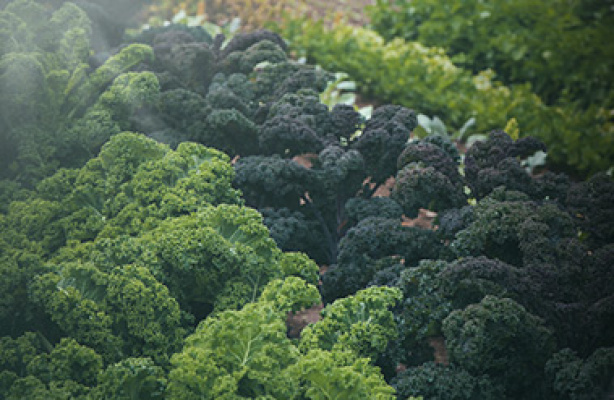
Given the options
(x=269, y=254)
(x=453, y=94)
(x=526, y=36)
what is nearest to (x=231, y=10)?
(x=453, y=94)

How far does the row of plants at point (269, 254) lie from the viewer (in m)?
3.01

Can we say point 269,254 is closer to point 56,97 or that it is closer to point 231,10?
point 56,97

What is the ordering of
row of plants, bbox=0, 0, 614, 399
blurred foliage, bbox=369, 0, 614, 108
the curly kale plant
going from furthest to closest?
blurred foliage, bbox=369, 0, 614, 108 < the curly kale plant < row of plants, bbox=0, 0, 614, 399

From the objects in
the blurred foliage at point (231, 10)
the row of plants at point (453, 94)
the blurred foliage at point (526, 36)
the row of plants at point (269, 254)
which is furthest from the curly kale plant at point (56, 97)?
the blurred foliage at point (526, 36)

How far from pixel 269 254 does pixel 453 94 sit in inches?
160

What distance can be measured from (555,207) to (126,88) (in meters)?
2.98

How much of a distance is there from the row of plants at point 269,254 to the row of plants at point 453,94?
1.99 meters

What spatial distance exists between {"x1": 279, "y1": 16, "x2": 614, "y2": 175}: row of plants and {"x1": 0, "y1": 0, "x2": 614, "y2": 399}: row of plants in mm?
1989

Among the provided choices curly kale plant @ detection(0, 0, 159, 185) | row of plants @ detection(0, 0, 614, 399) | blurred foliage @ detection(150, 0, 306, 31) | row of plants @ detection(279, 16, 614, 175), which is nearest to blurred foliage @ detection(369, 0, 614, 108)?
row of plants @ detection(279, 16, 614, 175)

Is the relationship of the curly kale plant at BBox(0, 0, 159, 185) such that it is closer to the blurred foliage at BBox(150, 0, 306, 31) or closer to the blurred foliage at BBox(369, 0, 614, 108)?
the blurred foliage at BBox(150, 0, 306, 31)

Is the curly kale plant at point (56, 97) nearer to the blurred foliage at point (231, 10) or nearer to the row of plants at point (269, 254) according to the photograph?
the row of plants at point (269, 254)

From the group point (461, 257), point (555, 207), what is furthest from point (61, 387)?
point (555, 207)

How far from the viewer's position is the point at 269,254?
12.6ft

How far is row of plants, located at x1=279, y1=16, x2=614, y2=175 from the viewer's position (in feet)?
21.1
